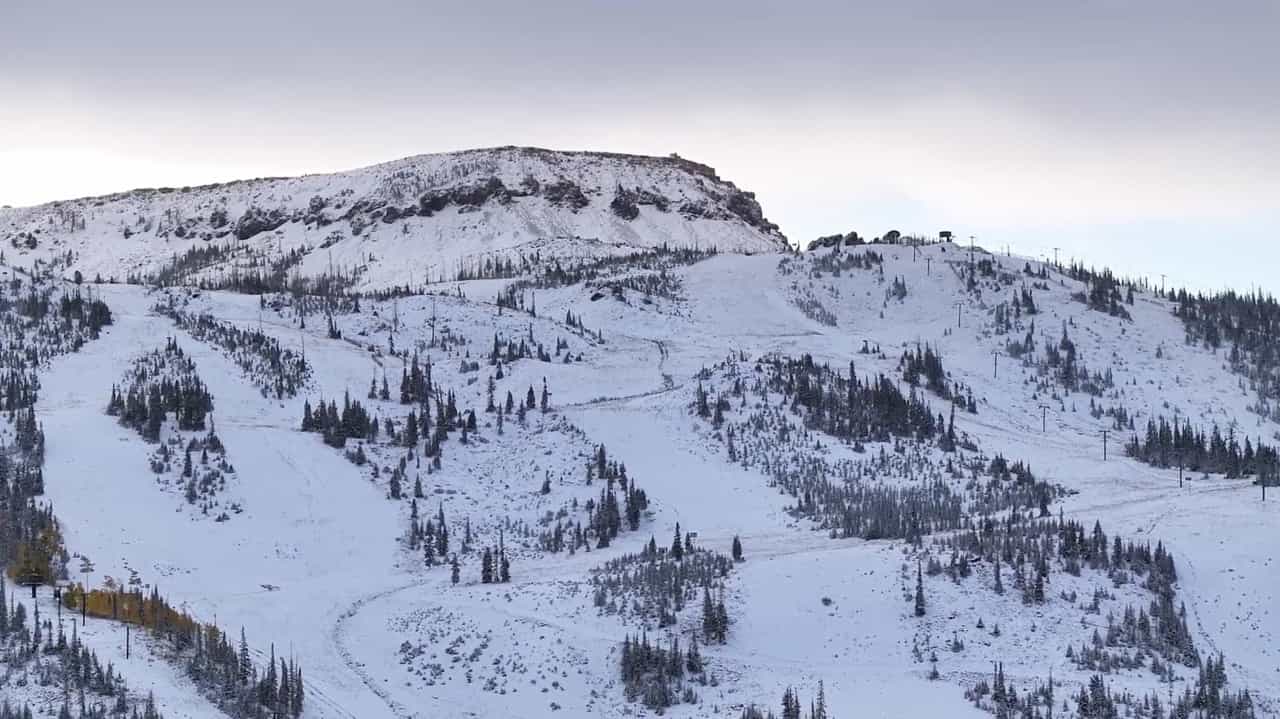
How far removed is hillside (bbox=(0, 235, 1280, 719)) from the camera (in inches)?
2318

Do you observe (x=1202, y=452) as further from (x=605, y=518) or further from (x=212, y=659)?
(x=212, y=659)

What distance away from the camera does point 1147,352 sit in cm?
14275

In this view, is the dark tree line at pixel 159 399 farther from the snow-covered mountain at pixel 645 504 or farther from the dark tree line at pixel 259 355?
the dark tree line at pixel 259 355

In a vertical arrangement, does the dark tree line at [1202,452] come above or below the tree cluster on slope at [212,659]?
above

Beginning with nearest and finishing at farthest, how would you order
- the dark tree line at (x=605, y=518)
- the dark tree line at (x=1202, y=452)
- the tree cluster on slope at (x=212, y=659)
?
1. the tree cluster on slope at (x=212, y=659)
2. the dark tree line at (x=605, y=518)
3. the dark tree line at (x=1202, y=452)

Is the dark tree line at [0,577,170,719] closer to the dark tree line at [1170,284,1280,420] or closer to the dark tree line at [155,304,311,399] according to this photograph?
the dark tree line at [155,304,311,399]

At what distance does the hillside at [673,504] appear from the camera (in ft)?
193

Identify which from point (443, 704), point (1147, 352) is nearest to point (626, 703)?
point (443, 704)

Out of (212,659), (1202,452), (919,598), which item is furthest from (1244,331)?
(212,659)

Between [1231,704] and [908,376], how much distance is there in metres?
77.4

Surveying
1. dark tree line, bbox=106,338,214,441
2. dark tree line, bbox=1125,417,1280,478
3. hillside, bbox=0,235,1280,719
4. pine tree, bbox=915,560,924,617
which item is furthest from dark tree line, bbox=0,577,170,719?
dark tree line, bbox=1125,417,1280,478

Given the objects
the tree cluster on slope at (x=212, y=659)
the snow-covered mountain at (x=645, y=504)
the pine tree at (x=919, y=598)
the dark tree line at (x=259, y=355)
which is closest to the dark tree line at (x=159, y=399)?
the snow-covered mountain at (x=645, y=504)

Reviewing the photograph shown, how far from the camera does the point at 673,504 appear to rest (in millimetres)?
90375

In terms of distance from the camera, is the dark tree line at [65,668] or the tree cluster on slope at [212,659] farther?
the tree cluster on slope at [212,659]
